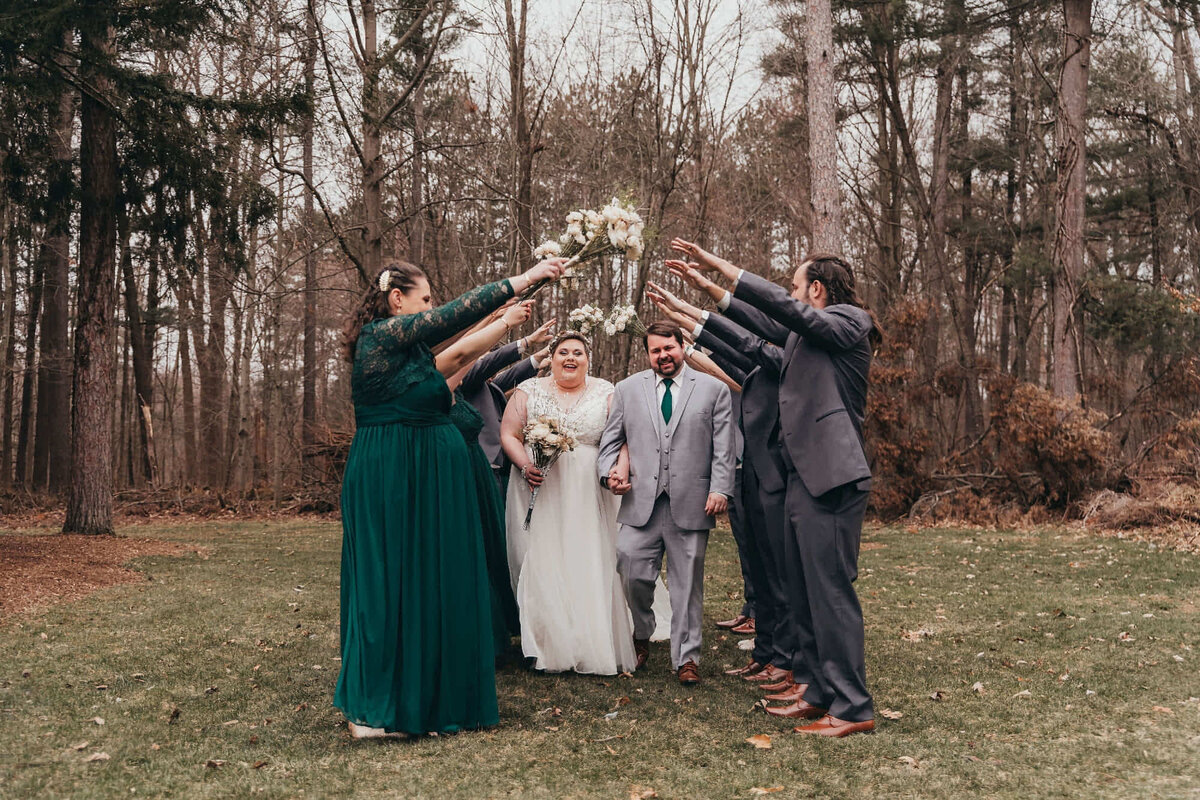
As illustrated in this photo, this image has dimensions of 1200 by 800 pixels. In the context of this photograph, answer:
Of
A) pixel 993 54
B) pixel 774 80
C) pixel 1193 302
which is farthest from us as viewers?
pixel 993 54

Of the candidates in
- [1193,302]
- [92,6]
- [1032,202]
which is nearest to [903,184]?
[1032,202]

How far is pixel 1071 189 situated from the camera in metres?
16.0

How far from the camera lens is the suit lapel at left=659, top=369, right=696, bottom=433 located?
6129mm

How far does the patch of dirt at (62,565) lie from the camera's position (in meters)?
8.55

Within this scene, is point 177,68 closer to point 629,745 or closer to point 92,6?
point 92,6

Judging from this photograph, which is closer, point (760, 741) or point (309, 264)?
point (760, 741)

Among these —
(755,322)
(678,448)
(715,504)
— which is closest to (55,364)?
(678,448)

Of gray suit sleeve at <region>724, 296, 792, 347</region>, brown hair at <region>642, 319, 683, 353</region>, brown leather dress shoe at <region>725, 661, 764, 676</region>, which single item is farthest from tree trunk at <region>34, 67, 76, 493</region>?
gray suit sleeve at <region>724, 296, 792, 347</region>

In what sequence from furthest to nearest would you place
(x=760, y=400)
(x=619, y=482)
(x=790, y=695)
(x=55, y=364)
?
1. (x=55, y=364)
2. (x=619, y=482)
3. (x=760, y=400)
4. (x=790, y=695)

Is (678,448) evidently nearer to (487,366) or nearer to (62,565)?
(487,366)

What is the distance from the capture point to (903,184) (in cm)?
2367

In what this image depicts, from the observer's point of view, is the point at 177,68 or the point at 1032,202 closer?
the point at 177,68

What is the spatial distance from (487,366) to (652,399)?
1.45 m

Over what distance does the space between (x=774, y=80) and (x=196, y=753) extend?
65.0 ft
